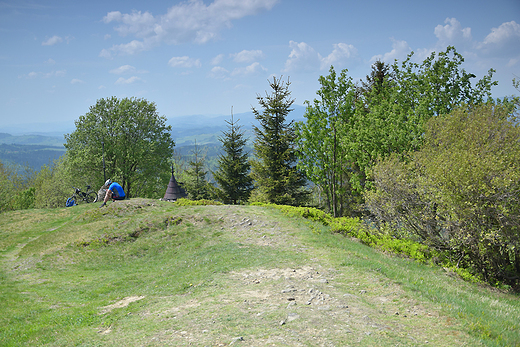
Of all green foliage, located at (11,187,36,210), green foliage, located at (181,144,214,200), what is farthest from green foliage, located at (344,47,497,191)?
green foliage, located at (11,187,36,210)

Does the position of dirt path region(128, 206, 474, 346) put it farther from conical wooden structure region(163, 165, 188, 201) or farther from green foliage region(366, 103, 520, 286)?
conical wooden structure region(163, 165, 188, 201)

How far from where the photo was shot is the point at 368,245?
15414 mm

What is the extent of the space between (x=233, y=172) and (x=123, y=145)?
16.9 m

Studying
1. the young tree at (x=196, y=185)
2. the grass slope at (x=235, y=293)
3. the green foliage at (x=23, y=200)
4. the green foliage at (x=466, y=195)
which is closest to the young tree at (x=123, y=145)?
the young tree at (x=196, y=185)

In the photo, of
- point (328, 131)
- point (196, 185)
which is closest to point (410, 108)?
point (328, 131)

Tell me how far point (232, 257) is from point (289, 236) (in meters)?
3.41

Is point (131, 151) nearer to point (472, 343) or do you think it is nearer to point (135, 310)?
point (135, 310)

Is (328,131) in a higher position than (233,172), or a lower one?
higher

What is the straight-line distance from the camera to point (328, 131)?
26.9 meters

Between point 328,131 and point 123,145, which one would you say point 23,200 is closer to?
point 123,145

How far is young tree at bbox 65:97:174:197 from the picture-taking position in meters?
41.5

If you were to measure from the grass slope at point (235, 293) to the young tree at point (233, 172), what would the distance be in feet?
63.7

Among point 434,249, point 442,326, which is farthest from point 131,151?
point 442,326

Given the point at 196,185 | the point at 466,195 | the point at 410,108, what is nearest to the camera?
the point at 466,195
